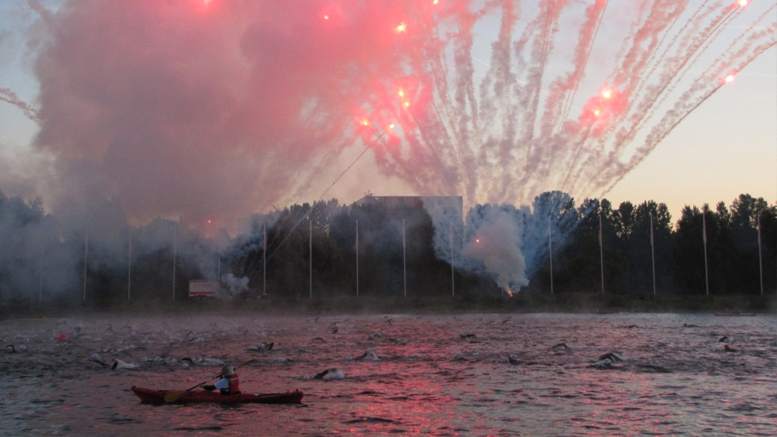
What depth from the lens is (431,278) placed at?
82250 mm

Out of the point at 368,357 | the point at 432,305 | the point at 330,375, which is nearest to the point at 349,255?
the point at 432,305

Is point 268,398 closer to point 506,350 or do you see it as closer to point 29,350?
point 506,350

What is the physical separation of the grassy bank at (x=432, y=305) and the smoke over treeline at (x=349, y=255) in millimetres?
4345

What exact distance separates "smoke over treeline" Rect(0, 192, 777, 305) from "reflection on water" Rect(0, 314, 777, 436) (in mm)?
32956

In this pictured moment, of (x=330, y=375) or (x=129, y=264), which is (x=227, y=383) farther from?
(x=129, y=264)

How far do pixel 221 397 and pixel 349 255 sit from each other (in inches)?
2484

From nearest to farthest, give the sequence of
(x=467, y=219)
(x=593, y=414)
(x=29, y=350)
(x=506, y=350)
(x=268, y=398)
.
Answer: (x=593, y=414), (x=268, y=398), (x=506, y=350), (x=29, y=350), (x=467, y=219)

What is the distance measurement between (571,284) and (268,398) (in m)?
64.8

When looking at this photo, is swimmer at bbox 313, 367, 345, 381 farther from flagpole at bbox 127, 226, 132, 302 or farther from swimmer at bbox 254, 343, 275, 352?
flagpole at bbox 127, 226, 132, 302

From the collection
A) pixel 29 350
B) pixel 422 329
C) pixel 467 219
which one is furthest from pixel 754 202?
pixel 29 350

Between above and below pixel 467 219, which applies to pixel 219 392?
below

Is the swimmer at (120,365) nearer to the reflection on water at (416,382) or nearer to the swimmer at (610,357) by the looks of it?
the reflection on water at (416,382)

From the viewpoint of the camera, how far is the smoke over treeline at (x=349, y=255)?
73.8 meters

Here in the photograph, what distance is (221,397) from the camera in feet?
65.6
